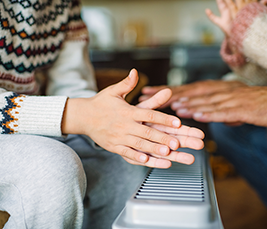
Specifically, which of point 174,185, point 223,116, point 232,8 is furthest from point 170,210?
point 232,8

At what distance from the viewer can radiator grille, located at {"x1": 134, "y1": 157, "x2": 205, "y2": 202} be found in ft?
1.26

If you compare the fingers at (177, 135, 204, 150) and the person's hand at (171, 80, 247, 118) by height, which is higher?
the fingers at (177, 135, 204, 150)

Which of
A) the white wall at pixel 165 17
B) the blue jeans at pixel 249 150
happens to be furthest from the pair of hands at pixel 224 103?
the white wall at pixel 165 17

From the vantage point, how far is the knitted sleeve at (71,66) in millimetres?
739

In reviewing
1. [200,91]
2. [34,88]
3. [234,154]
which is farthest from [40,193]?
[234,154]

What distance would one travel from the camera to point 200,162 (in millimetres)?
604

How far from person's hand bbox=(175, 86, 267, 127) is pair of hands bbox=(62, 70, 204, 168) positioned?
21 cm

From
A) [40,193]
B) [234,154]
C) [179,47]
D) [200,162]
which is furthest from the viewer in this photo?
[179,47]

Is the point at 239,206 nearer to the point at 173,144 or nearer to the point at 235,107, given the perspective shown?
the point at 235,107

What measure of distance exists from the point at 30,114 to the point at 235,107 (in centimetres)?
49

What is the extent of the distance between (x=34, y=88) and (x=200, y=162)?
1.51 feet

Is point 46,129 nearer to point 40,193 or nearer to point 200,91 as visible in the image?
point 40,193

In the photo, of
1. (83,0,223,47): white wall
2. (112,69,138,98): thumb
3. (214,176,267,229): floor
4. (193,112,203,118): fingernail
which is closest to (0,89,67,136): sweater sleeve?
(112,69,138,98): thumb

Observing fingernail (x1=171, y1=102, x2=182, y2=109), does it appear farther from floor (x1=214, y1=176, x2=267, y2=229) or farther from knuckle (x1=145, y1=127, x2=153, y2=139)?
floor (x1=214, y1=176, x2=267, y2=229)
